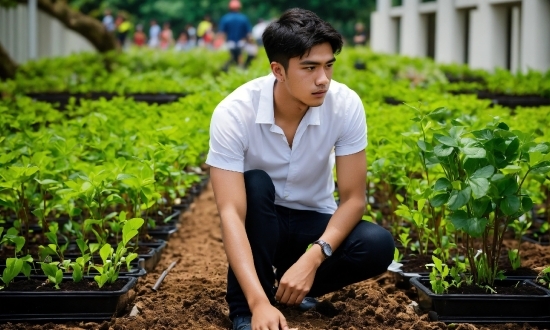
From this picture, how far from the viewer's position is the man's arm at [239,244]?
310 centimetres

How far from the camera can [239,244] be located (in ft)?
10.6

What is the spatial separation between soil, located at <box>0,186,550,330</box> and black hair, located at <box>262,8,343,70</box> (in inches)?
43.1

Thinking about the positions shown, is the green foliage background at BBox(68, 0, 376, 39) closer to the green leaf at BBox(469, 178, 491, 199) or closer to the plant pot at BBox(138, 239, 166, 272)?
the plant pot at BBox(138, 239, 166, 272)

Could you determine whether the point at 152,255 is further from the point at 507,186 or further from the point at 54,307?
the point at 507,186

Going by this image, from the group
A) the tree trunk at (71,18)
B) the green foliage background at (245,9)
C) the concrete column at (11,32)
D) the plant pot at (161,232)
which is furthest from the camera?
the green foliage background at (245,9)

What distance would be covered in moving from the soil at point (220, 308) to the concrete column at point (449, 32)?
15208 mm

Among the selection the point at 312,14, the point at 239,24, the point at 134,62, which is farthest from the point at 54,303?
the point at 239,24

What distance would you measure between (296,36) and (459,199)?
893 mm

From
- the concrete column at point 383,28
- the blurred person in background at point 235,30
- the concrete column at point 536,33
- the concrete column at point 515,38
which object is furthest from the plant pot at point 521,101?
the concrete column at point 383,28

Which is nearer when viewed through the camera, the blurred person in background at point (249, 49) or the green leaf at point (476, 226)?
the green leaf at point (476, 226)

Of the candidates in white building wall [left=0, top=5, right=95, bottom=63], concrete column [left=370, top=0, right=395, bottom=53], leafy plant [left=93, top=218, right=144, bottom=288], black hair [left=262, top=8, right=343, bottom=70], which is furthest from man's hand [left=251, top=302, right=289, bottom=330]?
concrete column [left=370, top=0, right=395, bottom=53]

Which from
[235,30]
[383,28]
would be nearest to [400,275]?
[235,30]

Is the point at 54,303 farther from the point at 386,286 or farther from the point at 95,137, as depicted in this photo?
the point at 95,137

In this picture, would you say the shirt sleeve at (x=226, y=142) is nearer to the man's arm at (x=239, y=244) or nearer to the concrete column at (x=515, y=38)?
the man's arm at (x=239, y=244)
